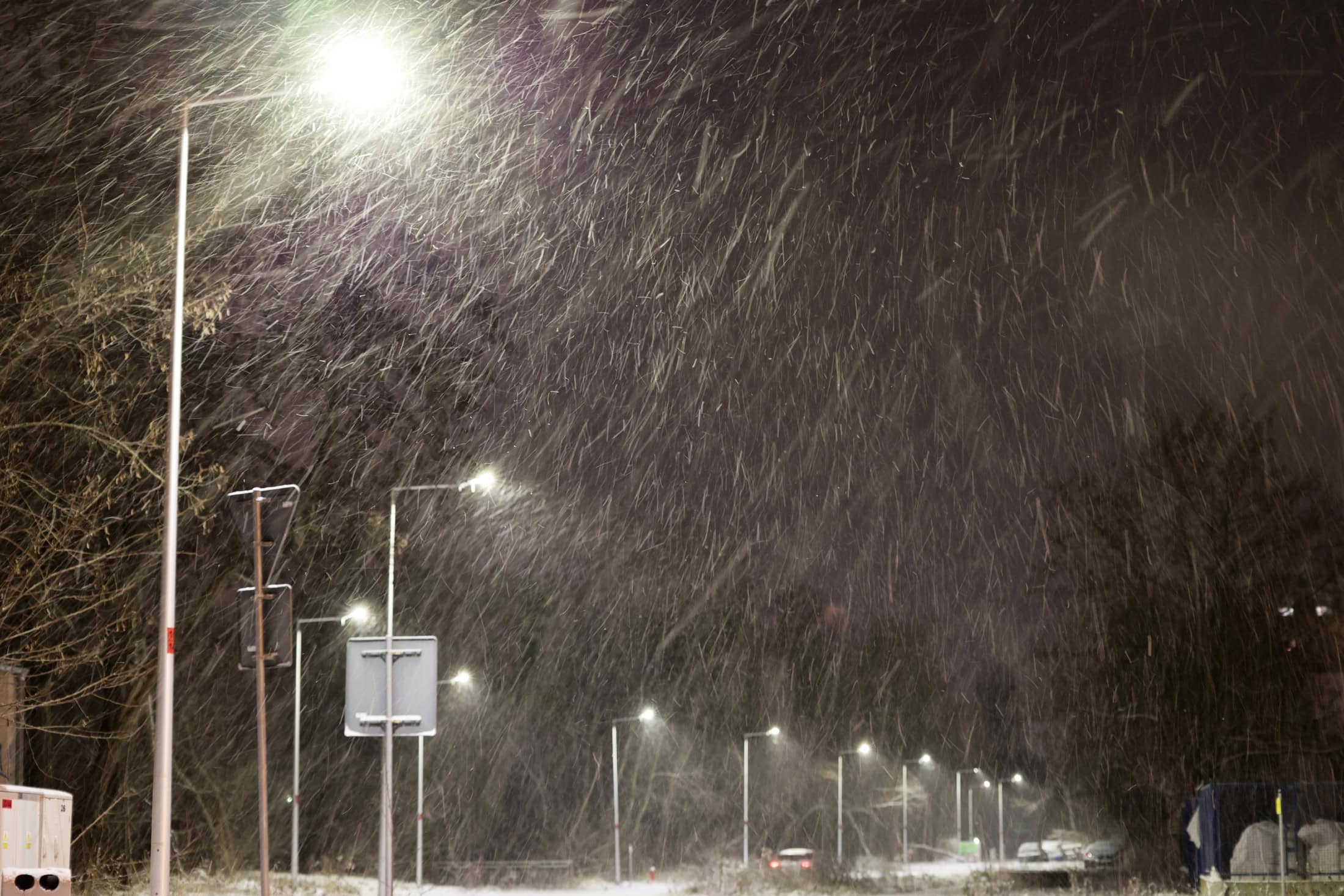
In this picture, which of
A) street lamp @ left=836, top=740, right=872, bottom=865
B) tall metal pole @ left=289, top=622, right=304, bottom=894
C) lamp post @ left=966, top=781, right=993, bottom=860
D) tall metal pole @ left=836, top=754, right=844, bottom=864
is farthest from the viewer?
lamp post @ left=966, top=781, right=993, bottom=860

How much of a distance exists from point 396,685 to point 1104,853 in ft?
98.5

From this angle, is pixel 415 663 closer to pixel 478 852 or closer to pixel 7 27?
pixel 7 27

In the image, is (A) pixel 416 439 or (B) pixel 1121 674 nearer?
(A) pixel 416 439

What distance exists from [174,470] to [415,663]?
3.89 meters

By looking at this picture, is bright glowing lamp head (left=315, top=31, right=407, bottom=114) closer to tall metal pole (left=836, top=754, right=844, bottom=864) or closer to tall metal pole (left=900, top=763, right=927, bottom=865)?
tall metal pole (left=836, top=754, right=844, bottom=864)

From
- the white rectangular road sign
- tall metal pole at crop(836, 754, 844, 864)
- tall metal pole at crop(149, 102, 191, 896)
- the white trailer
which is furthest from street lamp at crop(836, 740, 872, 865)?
the white trailer

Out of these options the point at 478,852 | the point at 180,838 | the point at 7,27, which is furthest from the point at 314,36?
the point at 478,852

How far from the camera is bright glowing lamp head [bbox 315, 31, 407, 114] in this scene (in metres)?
14.0

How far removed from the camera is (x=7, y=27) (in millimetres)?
→ 17156

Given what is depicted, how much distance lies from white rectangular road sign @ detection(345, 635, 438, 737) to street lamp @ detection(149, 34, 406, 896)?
3211 mm

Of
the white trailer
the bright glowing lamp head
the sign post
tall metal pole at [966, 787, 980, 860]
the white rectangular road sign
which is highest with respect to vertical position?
the bright glowing lamp head

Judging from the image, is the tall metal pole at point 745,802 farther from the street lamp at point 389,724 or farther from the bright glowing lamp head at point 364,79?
the bright glowing lamp head at point 364,79

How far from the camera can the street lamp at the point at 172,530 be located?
1300 cm

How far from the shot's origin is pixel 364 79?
554 inches
